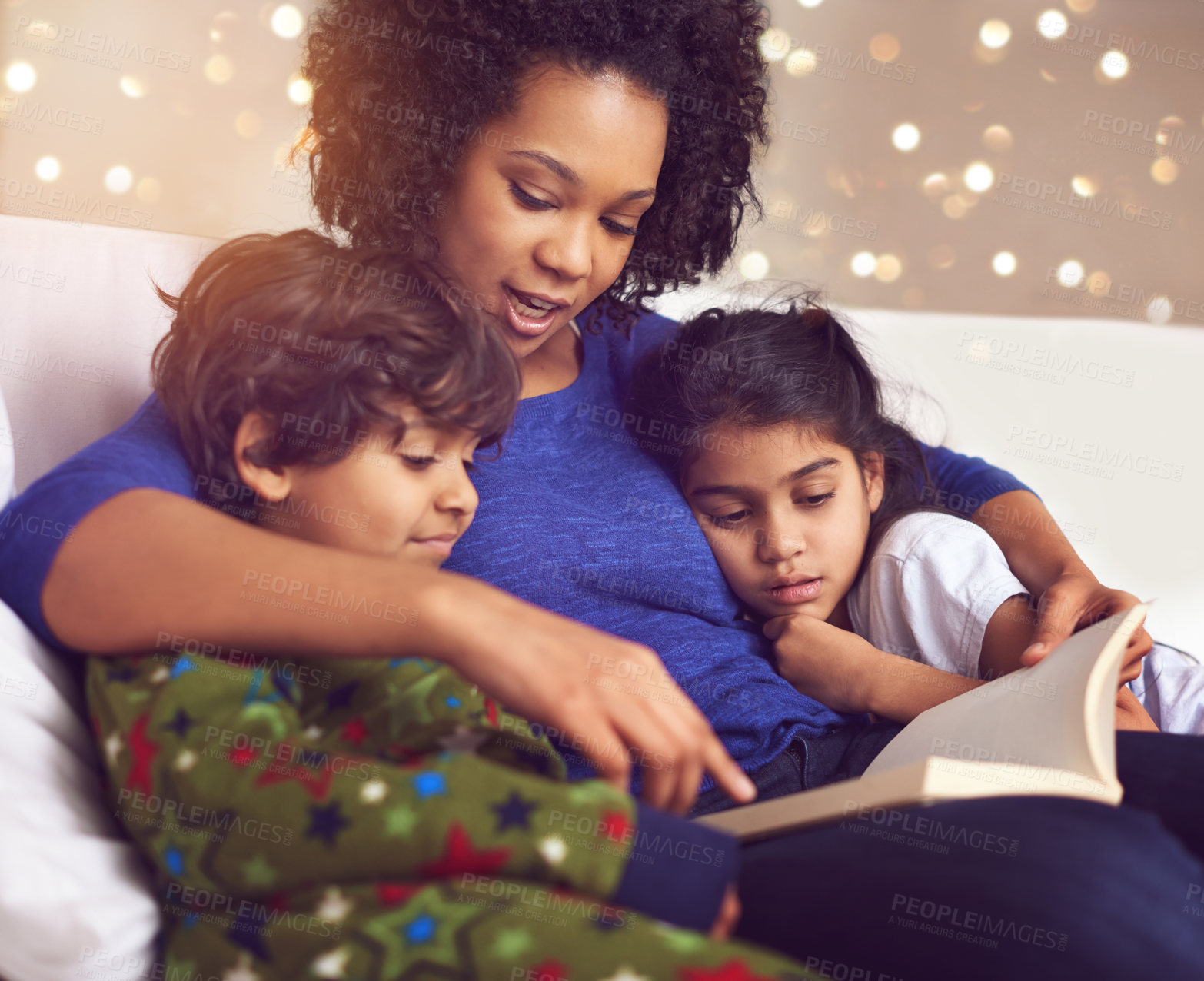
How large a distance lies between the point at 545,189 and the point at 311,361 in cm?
29

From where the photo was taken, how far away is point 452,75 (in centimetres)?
99

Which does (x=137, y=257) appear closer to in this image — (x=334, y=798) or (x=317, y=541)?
(x=317, y=541)

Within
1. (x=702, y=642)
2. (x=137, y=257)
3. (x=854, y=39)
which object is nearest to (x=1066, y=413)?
(x=702, y=642)

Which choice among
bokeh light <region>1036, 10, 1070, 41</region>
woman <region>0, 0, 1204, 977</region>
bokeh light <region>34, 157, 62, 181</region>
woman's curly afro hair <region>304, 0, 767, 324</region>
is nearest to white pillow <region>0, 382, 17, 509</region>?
woman <region>0, 0, 1204, 977</region>

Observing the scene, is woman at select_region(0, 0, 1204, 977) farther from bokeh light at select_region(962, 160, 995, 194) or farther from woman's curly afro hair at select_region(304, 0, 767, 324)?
bokeh light at select_region(962, 160, 995, 194)

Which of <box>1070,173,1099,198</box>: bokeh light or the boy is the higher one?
<box>1070,173,1099,198</box>: bokeh light

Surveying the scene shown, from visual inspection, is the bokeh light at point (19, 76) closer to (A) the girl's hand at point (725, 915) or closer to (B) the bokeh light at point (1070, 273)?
(A) the girl's hand at point (725, 915)

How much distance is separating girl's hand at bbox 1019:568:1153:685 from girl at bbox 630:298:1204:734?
38 mm

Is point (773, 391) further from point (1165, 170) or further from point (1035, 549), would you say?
point (1165, 170)

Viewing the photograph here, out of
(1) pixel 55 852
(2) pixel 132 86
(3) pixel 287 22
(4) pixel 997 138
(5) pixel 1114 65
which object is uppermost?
(5) pixel 1114 65

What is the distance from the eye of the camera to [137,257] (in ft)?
3.59

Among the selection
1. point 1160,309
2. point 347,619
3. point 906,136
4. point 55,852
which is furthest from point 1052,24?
point 55,852

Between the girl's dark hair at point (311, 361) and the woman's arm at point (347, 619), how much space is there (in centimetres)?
13

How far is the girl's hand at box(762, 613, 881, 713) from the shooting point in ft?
3.30
